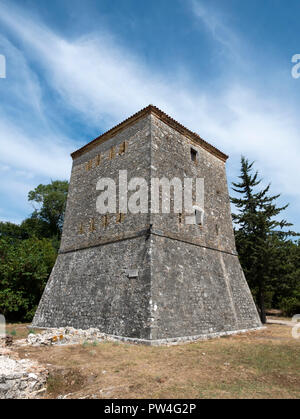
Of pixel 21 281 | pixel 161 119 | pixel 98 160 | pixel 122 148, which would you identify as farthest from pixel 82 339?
pixel 161 119

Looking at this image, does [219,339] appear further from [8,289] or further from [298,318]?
[298,318]

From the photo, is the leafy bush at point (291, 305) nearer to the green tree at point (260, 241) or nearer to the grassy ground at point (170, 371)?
the green tree at point (260, 241)

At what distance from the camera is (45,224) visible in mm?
32562

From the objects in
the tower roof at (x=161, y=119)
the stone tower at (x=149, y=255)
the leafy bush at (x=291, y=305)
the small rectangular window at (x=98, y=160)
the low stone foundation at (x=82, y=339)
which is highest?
the tower roof at (x=161, y=119)

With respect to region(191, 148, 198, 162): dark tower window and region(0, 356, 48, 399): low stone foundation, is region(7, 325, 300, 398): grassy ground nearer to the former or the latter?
region(0, 356, 48, 399): low stone foundation

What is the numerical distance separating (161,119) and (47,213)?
2493 cm

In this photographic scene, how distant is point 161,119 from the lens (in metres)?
12.5

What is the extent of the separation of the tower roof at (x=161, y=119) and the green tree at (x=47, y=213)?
1780 cm

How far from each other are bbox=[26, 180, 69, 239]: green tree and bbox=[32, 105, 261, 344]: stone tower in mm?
18116

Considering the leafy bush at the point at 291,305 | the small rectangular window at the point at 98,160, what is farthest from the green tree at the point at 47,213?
the leafy bush at the point at 291,305

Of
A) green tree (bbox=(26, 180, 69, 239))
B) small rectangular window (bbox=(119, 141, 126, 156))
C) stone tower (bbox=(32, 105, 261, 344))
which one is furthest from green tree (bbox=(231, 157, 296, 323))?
green tree (bbox=(26, 180, 69, 239))

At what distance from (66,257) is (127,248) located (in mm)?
4845

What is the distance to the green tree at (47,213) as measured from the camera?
32.0m
